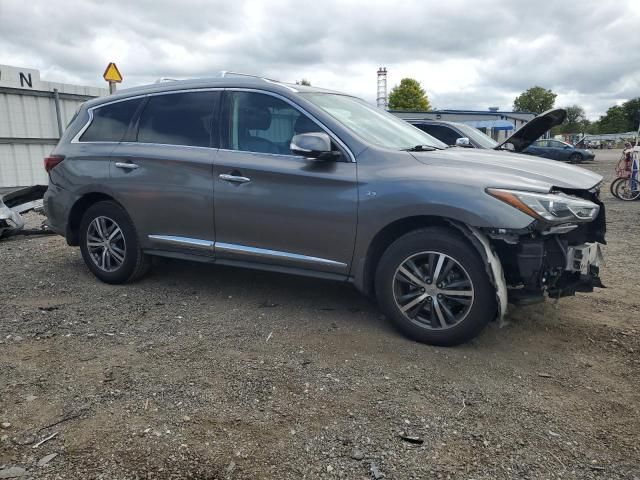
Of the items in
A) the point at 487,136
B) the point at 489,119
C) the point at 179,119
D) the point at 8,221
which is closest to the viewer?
the point at 179,119

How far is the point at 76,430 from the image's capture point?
271cm

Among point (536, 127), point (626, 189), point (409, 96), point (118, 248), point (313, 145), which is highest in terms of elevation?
point (409, 96)

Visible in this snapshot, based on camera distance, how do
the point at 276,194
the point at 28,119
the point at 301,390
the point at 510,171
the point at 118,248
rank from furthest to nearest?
the point at 28,119, the point at 118,248, the point at 276,194, the point at 510,171, the point at 301,390

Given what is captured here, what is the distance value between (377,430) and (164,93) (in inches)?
140

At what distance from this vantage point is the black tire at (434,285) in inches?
137

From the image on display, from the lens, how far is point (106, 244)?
5.05m

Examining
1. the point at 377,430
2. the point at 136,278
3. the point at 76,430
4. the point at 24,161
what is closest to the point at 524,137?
the point at 377,430

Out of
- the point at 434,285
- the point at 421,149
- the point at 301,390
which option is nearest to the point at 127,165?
the point at 421,149

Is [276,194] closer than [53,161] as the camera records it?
Yes

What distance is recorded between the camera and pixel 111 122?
5125mm

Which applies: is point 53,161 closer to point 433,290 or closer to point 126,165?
point 126,165

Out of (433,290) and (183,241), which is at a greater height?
(183,241)

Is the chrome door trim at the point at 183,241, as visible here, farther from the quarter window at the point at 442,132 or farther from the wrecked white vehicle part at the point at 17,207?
the quarter window at the point at 442,132

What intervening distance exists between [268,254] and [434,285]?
4.37ft
